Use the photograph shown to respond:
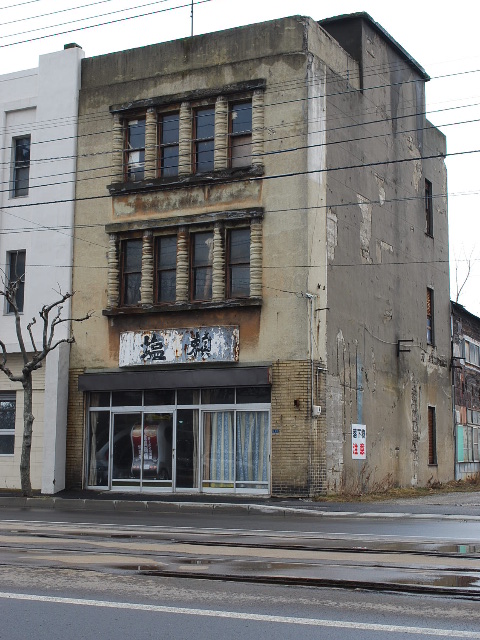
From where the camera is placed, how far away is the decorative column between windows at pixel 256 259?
23.0 m

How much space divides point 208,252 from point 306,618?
1799 cm

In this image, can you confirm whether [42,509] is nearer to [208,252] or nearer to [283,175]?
[208,252]

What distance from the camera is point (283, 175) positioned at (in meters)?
22.7

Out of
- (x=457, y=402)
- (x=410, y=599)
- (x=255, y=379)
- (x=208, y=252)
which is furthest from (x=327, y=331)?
(x=410, y=599)

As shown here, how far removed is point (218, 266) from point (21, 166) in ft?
25.6

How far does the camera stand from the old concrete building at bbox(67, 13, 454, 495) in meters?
22.8

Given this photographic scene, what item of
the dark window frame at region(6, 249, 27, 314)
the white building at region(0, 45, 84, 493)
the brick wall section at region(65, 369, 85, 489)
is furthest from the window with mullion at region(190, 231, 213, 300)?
the dark window frame at region(6, 249, 27, 314)

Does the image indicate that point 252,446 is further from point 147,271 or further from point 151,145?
point 151,145

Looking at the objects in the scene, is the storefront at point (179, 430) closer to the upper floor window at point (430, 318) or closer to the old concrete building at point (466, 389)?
the upper floor window at point (430, 318)

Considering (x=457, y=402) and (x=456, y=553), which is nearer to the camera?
(x=456, y=553)

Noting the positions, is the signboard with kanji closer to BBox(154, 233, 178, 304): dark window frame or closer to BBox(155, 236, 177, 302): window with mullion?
BBox(154, 233, 178, 304): dark window frame

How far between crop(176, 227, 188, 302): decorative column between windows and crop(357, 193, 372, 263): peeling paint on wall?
16.9 feet

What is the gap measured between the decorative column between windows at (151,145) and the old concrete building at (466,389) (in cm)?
1336

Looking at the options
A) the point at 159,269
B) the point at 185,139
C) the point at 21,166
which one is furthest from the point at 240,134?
the point at 21,166
